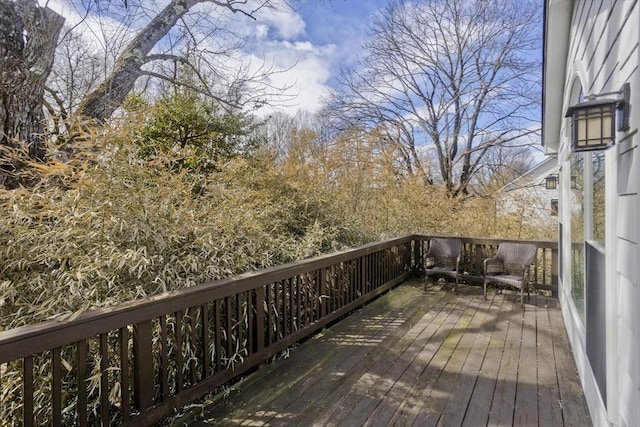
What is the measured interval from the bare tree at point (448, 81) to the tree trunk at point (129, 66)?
8180 millimetres

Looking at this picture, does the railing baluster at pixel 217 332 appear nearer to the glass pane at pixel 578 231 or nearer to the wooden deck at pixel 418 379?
the wooden deck at pixel 418 379

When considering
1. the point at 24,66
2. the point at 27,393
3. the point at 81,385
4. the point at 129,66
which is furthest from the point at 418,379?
the point at 129,66

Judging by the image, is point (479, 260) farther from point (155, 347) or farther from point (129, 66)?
point (129, 66)

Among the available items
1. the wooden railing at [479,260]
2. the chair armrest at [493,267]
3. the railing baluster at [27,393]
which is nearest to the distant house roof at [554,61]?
the wooden railing at [479,260]

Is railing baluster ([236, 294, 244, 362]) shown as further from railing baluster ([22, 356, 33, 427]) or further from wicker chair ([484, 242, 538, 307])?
wicker chair ([484, 242, 538, 307])

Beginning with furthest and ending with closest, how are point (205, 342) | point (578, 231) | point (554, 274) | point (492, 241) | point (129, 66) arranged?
point (492, 241) → point (554, 274) → point (129, 66) → point (578, 231) → point (205, 342)

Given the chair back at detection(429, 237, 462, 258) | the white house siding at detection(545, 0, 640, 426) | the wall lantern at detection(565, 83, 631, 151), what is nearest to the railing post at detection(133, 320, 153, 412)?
the white house siding at detection(545, 0, 640, 426)

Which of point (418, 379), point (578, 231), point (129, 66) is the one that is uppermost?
point (129, 66)

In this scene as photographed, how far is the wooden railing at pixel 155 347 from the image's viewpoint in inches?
69.3

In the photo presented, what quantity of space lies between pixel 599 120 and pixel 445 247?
457 centimetres

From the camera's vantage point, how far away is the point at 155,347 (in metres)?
2.38

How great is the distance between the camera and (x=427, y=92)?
45.6 feet

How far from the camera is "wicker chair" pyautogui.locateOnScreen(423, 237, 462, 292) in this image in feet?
19.5

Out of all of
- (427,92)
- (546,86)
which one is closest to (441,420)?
(546,86)
